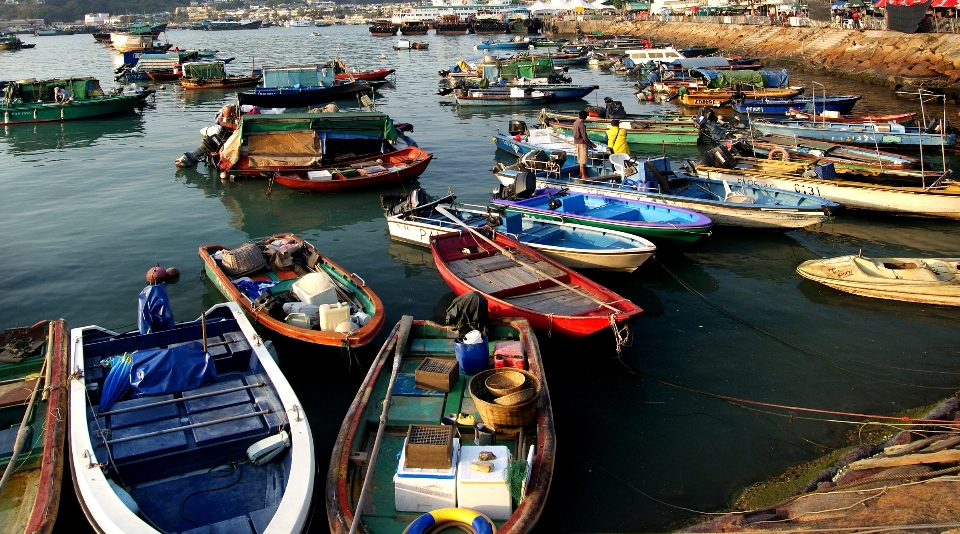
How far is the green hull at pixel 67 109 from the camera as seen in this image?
117 ft

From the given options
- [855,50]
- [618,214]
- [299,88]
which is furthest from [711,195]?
[855,50]

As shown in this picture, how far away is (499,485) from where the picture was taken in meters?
7.40

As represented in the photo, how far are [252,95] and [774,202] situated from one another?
29.4 m

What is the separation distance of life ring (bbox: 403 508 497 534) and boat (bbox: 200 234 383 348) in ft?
13.6

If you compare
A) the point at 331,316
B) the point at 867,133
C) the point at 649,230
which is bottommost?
the point at 331,316

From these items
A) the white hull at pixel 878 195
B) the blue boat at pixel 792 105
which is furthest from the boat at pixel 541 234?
the blue boat at pixel 792 105

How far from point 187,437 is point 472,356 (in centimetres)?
382

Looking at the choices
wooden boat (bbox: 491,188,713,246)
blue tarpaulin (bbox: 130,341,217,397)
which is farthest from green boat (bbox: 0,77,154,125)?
blue tarpaulin (bbox: 130,341,217,397)

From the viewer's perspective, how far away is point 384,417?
872 centimetres

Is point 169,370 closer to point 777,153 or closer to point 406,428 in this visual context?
point 406,428

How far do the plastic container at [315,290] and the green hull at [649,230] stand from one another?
19.1ft

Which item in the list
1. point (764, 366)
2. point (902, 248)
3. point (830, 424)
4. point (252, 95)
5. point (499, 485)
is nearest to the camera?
point (499, 485)

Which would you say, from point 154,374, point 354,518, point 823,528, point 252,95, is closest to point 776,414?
point 823,528

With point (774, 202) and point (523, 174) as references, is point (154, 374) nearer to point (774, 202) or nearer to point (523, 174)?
point (523, 174)
